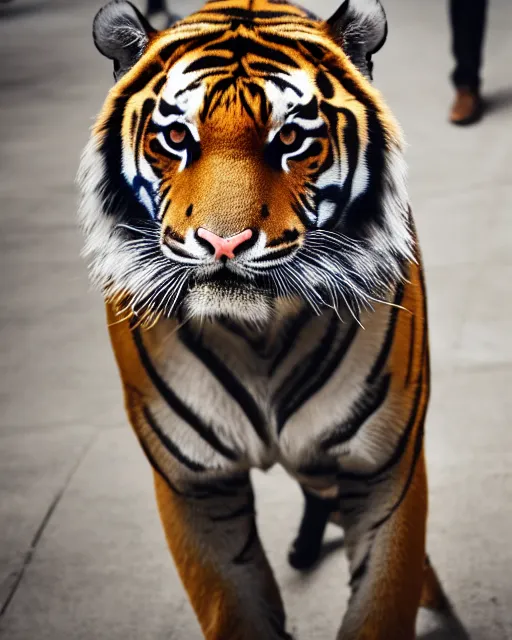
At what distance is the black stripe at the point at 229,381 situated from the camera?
1.02 m

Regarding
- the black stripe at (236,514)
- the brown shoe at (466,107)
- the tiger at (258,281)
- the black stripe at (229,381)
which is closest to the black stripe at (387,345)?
the tiger at (258,281)

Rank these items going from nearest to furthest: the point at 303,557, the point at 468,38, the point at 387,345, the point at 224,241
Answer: the point at 224,241
the point at 387,345
the point at 303,557
the point at 468,38

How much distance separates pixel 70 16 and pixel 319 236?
24.3 inches

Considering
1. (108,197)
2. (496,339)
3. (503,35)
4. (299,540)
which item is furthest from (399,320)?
(503,35)

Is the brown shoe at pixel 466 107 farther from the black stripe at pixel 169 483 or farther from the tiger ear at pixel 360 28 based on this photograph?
the black stripe at pixel 169 483

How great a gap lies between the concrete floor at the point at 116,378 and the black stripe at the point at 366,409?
1.45 ft

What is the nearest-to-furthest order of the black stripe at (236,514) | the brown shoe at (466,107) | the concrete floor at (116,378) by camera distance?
the black stripe at (236,514), the concrete floor at (116,378), the brown shoe at (466,107)

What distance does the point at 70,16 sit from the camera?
1.31 m

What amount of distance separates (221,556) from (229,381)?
0.78ft

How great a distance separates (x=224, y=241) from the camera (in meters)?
0.87

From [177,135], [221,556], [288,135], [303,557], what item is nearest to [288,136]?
[288,135]

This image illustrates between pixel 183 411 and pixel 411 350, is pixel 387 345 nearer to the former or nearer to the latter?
pixel 411 350

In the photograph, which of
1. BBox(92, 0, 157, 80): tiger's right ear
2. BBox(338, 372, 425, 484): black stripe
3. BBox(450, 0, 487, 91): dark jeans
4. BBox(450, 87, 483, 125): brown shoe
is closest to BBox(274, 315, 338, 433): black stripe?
BBox(338, 372, 425, 484): black stripe

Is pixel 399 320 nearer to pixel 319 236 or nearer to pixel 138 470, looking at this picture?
pixel 319 236
